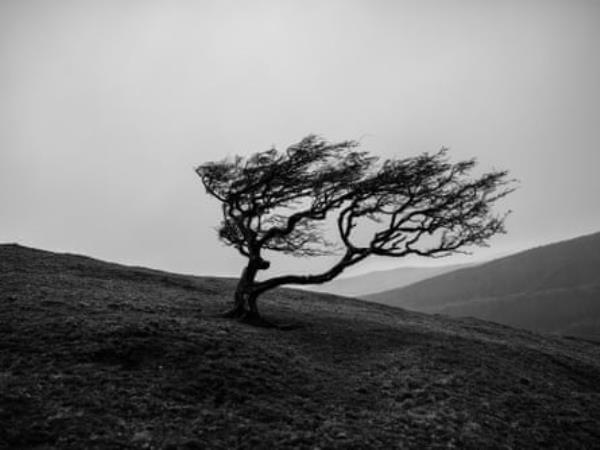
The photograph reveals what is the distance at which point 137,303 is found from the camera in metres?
23.8

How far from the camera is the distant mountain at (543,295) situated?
454 feet

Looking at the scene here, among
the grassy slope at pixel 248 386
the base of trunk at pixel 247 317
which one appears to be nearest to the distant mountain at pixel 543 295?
the grassy slope at pixel 248 386

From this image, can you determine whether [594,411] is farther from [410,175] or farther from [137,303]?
[137,303]

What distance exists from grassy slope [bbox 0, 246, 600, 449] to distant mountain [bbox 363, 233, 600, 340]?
125 meters

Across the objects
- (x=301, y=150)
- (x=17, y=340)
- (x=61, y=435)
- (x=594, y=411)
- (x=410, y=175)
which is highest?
(x=301, y=150)

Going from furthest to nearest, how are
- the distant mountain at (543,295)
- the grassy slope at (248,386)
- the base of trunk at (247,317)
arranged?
the distant mountain at (543,295), the base of trunk at (247,317), the grassy slope at (248,386)

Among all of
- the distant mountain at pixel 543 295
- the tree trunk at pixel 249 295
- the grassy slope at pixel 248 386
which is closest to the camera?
the grassy slope at pixel 248 386

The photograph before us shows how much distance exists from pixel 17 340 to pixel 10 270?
1834 cm

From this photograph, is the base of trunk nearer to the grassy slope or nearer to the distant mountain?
the grassy slope

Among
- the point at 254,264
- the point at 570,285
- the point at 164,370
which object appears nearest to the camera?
the point at 164,370

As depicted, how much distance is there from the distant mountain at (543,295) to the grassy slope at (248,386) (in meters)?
125

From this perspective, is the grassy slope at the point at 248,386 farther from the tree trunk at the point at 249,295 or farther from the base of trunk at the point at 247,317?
the tree trunk at the point at 249,295

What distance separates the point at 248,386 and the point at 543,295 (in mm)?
178400

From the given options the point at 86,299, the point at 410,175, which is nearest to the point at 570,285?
the point at 410,175
